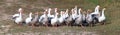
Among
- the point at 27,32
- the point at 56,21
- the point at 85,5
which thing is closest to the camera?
the point at 27,32

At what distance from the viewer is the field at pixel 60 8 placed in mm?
10609

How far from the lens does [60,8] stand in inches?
585

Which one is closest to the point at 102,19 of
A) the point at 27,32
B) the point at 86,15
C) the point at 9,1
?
the point at 86,15

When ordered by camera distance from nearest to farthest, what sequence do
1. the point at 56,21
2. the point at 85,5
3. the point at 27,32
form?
the point at 27,32 → the point at 56,21 → the point at 85,5

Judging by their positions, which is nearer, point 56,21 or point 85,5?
point 56,21

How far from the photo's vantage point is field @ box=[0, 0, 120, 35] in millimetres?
10609

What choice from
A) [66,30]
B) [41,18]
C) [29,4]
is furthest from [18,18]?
[29,4]

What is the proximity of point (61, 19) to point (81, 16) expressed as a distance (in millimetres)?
585

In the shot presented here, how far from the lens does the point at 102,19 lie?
468 inches

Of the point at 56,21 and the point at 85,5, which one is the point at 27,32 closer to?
the point at 56,21

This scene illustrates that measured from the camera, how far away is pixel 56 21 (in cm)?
1146

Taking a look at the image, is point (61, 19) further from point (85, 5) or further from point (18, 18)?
point (85, 5)

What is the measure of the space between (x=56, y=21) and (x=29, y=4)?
429 centimetres

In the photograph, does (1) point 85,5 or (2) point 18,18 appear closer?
(2) point 18,18
